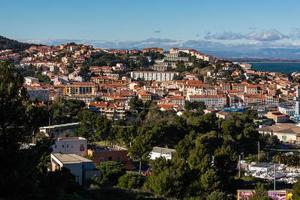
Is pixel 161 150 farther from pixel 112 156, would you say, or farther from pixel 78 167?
pixel 78 167

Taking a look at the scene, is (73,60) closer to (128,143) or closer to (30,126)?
(128,143)

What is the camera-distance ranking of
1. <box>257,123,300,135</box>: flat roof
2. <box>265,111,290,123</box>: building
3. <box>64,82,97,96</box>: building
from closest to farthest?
<box>257,123,300,135</box>: flat roof, <box>265,111,290,123</box>: building, <box>64,82,97,96</box>: building

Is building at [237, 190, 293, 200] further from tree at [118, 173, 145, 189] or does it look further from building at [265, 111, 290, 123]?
building at [265, 111, 290, 123]

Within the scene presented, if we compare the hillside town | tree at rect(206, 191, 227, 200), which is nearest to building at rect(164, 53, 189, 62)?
the hillside town

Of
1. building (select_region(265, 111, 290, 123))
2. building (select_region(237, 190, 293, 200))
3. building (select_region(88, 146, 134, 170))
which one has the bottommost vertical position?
building (select_region(265, 111, 290, 123))

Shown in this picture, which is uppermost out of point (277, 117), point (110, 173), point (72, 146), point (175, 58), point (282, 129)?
point (175, 58)

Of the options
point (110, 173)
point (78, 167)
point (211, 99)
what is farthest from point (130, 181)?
point (211, 99)
